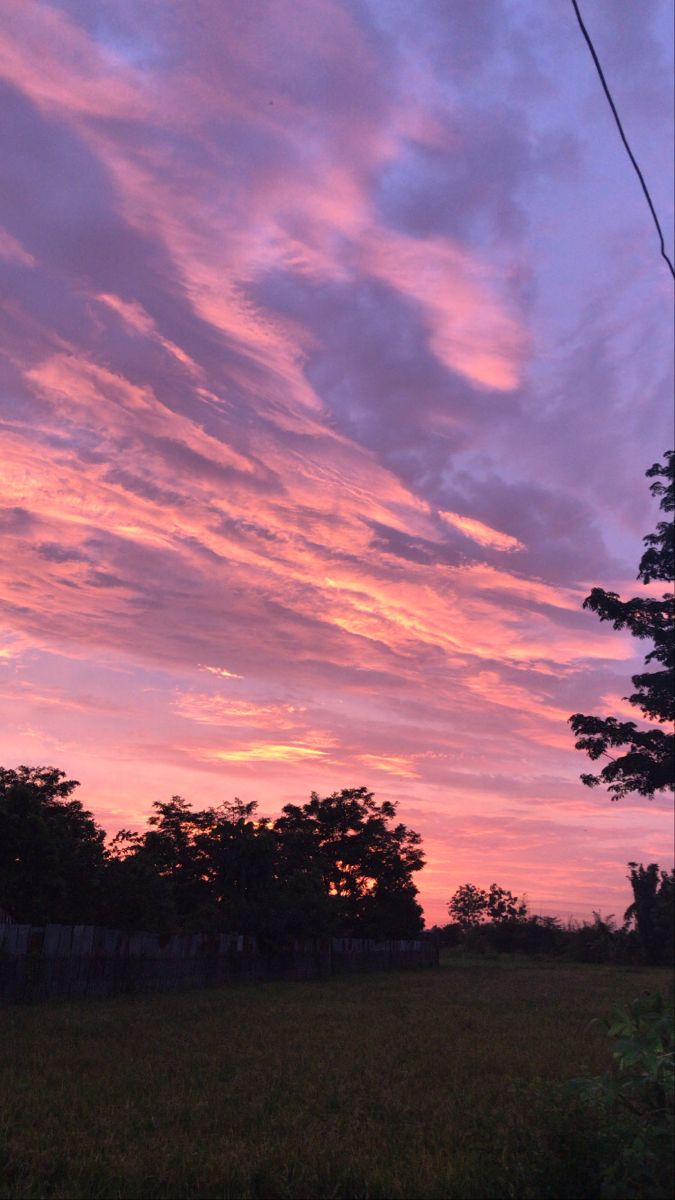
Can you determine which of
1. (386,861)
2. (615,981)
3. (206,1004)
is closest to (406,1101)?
(206,1004)

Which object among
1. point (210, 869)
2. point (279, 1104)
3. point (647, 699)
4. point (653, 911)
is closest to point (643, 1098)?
point (279, 1104)

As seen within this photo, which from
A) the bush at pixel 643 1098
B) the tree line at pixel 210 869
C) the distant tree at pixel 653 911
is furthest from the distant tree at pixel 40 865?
the distant tree at pixel 653 911

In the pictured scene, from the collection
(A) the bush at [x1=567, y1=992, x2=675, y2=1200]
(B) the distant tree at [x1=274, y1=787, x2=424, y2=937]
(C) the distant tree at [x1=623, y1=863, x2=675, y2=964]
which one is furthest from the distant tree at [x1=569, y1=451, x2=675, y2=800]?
(C) the distant tree at [x1=623, y1=863, x2=675, y2=964]

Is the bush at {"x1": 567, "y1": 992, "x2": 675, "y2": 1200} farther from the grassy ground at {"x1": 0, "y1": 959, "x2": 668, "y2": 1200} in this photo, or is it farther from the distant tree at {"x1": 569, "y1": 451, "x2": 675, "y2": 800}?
the distant tree at {"x1": 569, "y1": 451, "x2": 675, "y2": 800}

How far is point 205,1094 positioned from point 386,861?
57904mm

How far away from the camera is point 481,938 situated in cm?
9831

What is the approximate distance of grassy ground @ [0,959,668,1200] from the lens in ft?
25.4

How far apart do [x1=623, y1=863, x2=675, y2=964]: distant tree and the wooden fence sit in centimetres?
4597

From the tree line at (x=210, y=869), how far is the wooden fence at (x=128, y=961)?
138 cm

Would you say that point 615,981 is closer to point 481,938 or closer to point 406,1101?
point 406,1101

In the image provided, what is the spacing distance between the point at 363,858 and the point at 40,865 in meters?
42.2

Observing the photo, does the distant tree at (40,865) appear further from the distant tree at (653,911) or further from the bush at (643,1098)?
the distant tree at (653,911)

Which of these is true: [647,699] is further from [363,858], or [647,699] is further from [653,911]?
[653,911]

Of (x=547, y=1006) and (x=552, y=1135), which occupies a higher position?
(x=552, y=1135)
